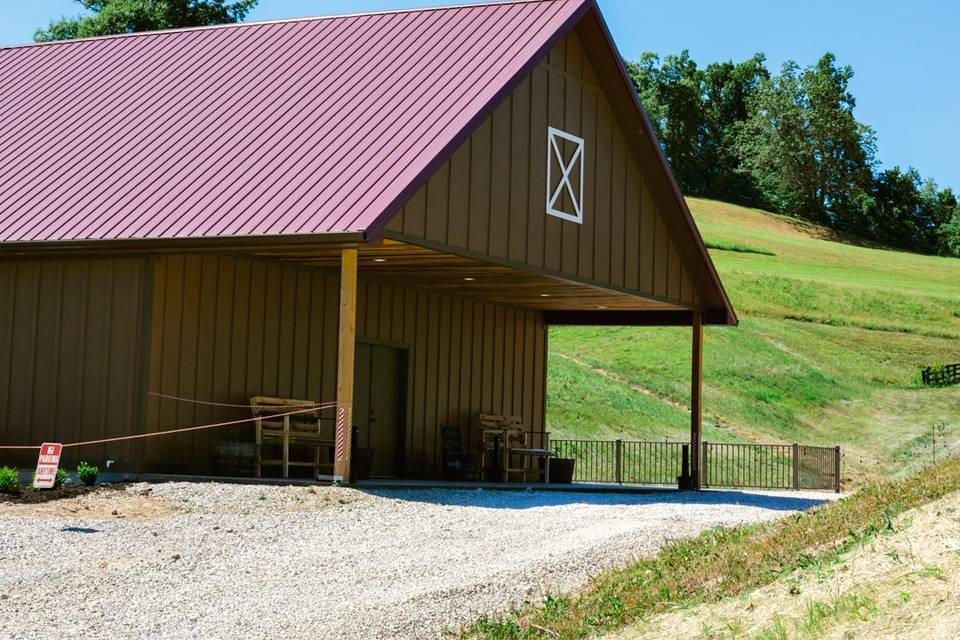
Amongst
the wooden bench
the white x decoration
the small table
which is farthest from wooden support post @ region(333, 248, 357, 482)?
the wooden bench

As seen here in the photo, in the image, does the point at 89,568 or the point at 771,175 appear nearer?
the point at 89,568

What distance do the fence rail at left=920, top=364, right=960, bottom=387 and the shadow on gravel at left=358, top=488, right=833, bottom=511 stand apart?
32.1m

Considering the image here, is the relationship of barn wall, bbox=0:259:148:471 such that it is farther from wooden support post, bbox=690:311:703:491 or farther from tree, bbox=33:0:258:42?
tree, bbox=33:0:258:42

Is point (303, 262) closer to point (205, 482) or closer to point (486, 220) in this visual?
point (486, 220)

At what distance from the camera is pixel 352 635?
9562 mm

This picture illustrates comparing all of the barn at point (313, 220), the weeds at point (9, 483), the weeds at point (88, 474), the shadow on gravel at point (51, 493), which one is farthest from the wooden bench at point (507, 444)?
the weeds at point (9, 483)

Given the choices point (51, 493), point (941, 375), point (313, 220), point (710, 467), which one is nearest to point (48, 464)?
point (51, 493)

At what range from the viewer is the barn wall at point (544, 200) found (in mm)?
18562

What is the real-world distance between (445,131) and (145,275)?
4.33 m

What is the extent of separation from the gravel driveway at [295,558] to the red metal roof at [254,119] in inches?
143

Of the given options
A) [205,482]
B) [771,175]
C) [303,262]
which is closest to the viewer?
[205,482]

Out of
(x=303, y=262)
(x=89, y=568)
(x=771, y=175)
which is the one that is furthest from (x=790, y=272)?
(x=89, y=568)

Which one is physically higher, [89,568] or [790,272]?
[790,272]

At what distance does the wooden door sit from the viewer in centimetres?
2266
